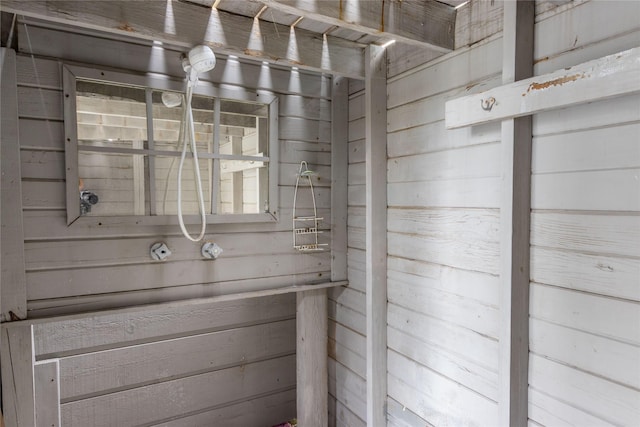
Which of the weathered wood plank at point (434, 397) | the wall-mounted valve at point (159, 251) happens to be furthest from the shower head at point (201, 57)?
the weathered wood plank at point (434, 397)

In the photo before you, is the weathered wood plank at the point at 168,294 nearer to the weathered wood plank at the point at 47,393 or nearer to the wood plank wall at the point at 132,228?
the wood plank wall at the point at 132,228

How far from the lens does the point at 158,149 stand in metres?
1.46

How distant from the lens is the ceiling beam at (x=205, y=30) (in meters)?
1.08

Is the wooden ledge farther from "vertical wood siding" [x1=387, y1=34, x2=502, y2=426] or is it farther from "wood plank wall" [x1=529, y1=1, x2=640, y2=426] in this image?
"wood plank wall" [x1=529, y1=1, x2=640, y2=426]

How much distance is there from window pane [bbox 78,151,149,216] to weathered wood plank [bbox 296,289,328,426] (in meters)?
0.90

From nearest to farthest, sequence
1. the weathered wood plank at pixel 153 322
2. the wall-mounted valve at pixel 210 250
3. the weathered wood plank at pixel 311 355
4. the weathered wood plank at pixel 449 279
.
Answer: the weathered wood plank at pixel 449 279 → the wall-mounted valve at pixel 210 250 → the weathered wood plank at pixel 153 322 → the weathered wood plank at pixel 311 355

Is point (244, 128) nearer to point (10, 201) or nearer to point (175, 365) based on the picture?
point (10, 201)

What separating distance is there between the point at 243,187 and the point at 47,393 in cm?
116

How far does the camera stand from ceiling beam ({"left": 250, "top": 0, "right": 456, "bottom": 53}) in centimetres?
106

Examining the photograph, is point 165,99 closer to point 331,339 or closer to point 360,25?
point 360,25

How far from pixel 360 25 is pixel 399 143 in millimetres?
533

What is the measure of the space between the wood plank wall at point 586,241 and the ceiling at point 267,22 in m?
0.38

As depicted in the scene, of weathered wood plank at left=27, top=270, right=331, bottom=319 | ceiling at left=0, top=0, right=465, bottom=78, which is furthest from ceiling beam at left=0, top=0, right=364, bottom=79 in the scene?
weathered wood plank at left=27, top=270, right=331, bottom=319

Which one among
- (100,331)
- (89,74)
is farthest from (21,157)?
(100,331)
